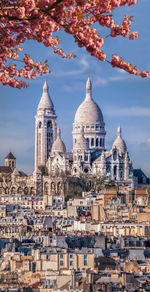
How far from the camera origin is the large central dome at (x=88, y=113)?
6845 inches

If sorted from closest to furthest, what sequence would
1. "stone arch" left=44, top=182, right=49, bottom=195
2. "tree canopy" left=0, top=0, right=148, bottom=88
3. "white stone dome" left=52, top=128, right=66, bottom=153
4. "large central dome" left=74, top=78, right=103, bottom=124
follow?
"tree canopy" left=0, top=0, right=148, bottom=88, "stone arch" left=44, top=182, right=49, bottom=195, "white stone dome" left=52, top=128, right=66, bottom=153, "large central dome" left=74, top=78, right=103, bottom=124

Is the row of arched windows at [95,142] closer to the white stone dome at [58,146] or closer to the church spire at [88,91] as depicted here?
the white stone dome at [58,146]

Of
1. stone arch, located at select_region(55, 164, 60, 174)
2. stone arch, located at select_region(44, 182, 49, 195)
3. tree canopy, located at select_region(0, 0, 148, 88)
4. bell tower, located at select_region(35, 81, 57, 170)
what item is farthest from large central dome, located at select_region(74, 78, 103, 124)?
tree canopy, located at select_region(0, 0, 148, 88)

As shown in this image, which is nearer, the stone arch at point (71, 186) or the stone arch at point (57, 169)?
the stone arch at point (71, 186)

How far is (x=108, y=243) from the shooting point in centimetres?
7125

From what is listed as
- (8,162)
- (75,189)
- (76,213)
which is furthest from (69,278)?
(8,162)

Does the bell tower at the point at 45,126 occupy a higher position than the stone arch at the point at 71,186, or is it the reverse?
the bell tower at the point at 45,126

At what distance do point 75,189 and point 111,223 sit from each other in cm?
4933

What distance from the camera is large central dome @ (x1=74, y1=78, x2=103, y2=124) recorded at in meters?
174

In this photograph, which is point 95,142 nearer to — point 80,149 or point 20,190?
point 80,149

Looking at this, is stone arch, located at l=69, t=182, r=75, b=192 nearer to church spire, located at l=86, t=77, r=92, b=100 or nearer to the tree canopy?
church spire, located at l=86, t=77, r=92, b=100

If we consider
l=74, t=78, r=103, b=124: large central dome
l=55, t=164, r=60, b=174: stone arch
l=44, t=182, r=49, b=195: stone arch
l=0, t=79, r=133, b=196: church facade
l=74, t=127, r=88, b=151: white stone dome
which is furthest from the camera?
l=74, t=78, r=103, b=124: large central dome

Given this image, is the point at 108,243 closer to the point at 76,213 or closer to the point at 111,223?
the point at 111,223

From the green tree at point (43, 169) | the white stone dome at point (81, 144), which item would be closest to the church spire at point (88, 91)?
the white stone dome at point (81, 144)
